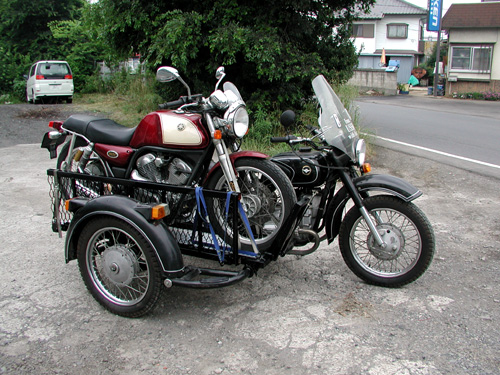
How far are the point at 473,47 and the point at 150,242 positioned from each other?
1231 inches

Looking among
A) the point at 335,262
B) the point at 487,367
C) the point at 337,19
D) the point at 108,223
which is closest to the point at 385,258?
the point at 335,262

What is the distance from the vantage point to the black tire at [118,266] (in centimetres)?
330

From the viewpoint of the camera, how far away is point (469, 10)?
29484mm

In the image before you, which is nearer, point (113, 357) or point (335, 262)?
point (113, 357)

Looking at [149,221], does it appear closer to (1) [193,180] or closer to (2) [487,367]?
(1) [193,180]

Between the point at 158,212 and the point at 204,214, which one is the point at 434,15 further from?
the point at 158,212

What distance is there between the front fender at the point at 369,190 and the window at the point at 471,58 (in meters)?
29.1

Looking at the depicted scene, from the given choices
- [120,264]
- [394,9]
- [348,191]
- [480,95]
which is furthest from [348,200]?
[394,9]

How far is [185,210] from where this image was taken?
12.4 ft

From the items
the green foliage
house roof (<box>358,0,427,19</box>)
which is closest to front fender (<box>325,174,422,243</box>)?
the green foliage

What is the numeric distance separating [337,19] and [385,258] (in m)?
6.88

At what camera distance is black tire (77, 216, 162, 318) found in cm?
330

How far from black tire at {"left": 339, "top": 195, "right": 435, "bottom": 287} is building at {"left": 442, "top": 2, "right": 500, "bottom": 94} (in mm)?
28437

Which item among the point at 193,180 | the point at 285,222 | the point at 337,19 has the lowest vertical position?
the point at 285,222
